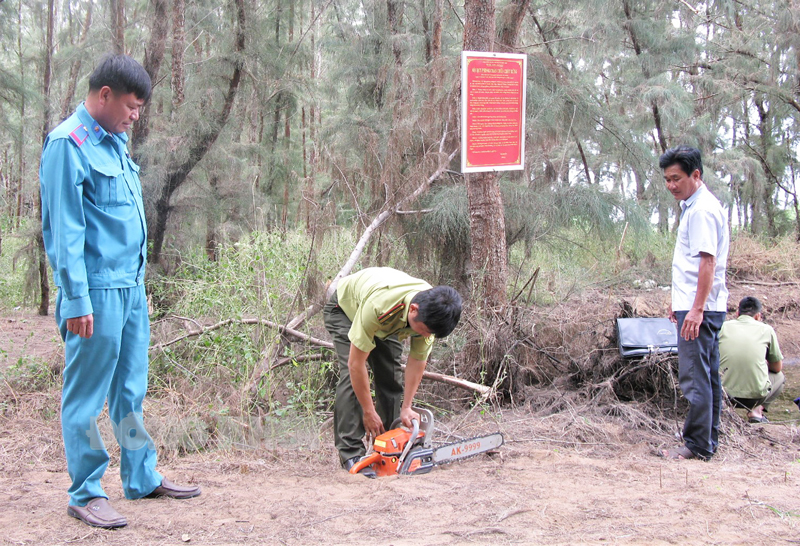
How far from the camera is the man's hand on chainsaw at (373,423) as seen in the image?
353 centimetres

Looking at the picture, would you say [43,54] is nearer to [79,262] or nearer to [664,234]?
[79,262]

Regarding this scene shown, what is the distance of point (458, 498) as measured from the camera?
3.00 meters

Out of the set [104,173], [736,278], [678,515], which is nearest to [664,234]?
[736,278]

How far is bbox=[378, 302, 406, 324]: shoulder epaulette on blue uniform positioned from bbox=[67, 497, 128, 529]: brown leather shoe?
4.83 feet

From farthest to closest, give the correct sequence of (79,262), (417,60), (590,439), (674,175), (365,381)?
1. (417,60)
2. (590,439)
3. (674,175)
4. (365,381)
5. (79,262)

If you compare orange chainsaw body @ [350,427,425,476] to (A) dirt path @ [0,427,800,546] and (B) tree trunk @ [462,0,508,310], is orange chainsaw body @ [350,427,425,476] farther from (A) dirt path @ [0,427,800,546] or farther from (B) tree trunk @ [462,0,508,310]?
(B) tree trunk @ [462,0,508,310]

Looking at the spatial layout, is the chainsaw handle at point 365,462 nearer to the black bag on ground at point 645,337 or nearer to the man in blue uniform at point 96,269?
the man in blue uniform at point 96,269

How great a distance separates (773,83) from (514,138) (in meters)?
8.28

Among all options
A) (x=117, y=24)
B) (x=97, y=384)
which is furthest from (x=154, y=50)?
(x=97, y=384)

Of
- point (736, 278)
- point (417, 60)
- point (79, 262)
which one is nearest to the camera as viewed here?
point (79, 262)

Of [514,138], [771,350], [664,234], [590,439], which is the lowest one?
[590,439]

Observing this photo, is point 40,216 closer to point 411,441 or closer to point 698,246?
point 411,441

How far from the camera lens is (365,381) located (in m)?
3.37

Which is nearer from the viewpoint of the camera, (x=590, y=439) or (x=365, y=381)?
(x=365, y=381)
